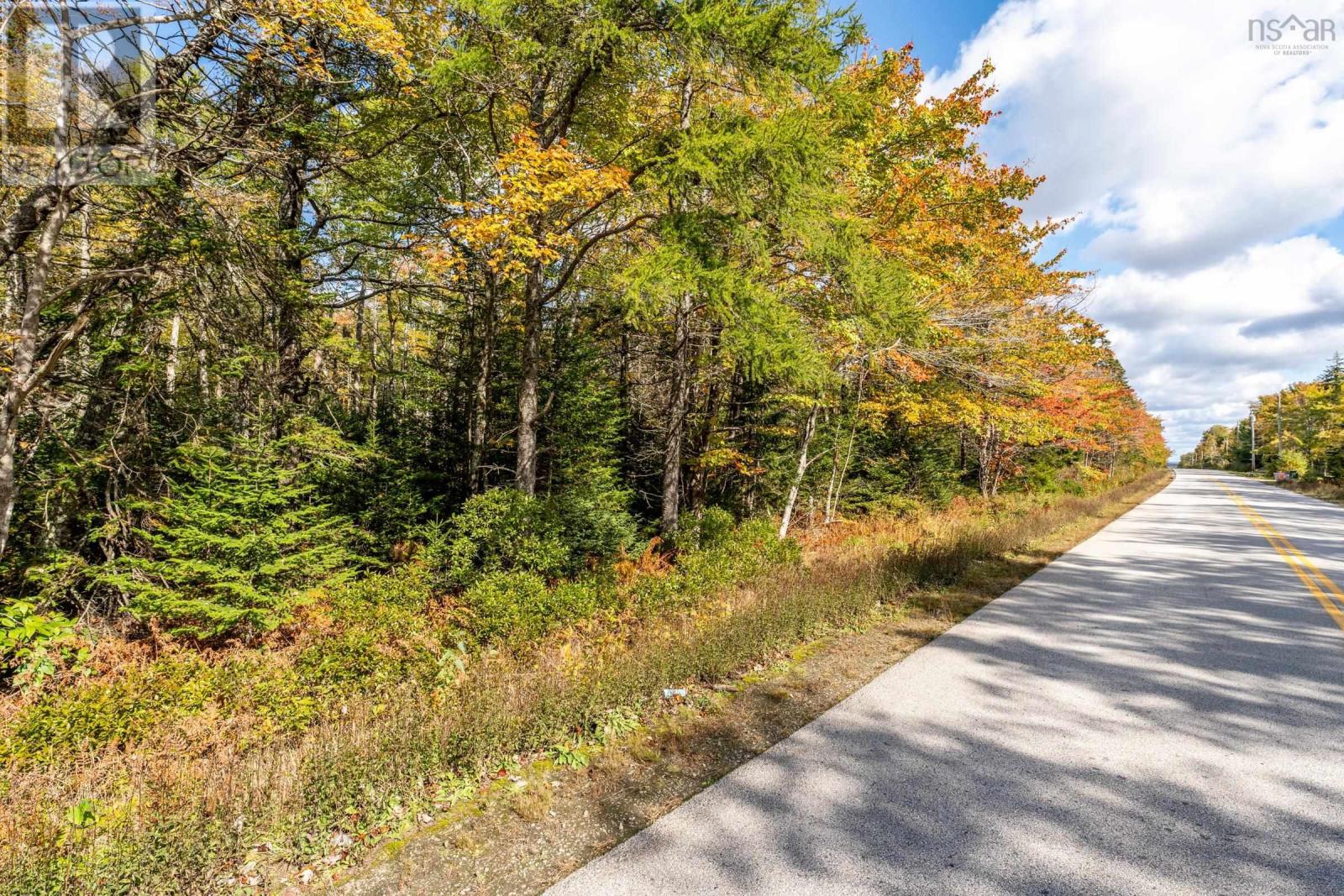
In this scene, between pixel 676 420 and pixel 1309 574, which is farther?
pixel 676 420

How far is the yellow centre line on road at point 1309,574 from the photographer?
6.89 metres

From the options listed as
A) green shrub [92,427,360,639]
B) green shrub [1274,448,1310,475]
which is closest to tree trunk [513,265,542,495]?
green shrub [92,427,360,639]

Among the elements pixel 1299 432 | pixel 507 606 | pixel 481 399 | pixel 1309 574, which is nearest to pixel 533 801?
pixel 507 606

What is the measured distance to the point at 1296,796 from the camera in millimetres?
3129

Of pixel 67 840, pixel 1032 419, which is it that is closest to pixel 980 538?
pixel 1032 419

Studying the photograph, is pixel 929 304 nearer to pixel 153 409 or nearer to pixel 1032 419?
pixel 1032 419

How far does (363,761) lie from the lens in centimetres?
345

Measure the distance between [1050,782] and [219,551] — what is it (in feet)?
28.7

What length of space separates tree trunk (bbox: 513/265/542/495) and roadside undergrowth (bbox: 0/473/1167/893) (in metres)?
3.34

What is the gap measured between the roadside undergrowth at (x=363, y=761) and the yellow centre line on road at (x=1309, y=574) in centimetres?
583

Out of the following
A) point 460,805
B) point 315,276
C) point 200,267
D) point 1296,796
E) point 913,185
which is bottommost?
point 460,805

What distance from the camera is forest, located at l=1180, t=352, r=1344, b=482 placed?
40844 millimetres

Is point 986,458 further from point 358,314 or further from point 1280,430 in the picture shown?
point 1280,430

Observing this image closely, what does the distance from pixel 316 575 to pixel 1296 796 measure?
9.81m
